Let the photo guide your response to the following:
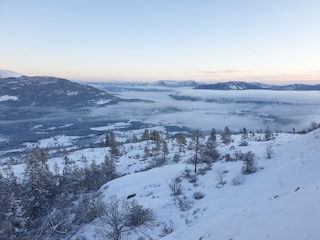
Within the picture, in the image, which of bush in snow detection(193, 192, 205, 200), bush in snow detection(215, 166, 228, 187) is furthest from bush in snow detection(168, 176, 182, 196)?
bush in snow detection(215, 166, 228, 187)

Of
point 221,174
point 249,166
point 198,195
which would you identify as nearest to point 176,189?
point 198,195

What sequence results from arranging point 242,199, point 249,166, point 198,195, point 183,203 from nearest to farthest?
point 242,199
point 183,203
point 198,195
point 249,166

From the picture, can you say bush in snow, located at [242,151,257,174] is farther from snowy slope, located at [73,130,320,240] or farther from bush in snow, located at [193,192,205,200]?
bush in snow, located at [193,192,205,200]

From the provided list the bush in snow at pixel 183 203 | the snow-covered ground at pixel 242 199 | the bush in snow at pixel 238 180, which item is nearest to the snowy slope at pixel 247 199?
the snow-covered ground at pixel 242 199

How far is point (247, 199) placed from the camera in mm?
28344

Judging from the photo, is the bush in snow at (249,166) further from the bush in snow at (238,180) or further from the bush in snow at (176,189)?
the bush in snow at (176,189)

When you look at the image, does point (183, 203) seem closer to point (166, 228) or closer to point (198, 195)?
point (198, 195)

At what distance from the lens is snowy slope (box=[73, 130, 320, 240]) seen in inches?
491

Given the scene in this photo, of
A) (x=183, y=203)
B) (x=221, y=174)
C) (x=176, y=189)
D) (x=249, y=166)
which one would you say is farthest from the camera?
(x=221, y=174)

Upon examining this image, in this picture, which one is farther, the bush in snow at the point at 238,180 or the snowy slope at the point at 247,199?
the bush in snow at the point at 238,180

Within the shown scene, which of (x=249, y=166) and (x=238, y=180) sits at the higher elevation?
(x=249, y=166)

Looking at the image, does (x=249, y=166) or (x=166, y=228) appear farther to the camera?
(x=249, y=166)

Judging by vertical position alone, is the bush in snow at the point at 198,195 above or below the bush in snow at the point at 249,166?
below

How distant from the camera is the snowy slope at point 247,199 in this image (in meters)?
12.5
